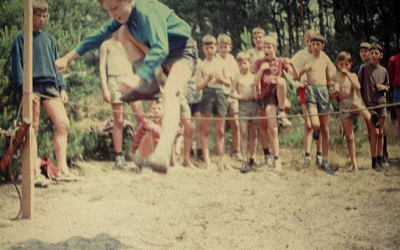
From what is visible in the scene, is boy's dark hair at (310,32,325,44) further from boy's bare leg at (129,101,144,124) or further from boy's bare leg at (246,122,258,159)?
boy's bare leg at (129,101,144,124)

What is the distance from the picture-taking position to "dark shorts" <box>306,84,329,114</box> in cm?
439

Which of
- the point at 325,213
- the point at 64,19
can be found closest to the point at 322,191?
the point at 325,213

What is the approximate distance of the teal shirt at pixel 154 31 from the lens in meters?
2.83

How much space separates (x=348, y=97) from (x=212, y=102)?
1095mm

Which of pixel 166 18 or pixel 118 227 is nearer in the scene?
pixel 166 18

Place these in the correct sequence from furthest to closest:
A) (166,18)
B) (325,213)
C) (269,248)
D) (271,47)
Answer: (271,47)
(325,213)
(269,248)
(166,18)

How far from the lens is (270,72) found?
14.6 feet

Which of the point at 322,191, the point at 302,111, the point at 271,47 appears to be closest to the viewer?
the point at 322,191

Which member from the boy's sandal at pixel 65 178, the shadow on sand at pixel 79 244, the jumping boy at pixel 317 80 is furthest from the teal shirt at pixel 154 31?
the jumping boy at pixel 317 80

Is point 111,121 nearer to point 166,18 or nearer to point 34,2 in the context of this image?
point 34,2

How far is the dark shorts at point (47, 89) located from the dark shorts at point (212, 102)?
3.96ft

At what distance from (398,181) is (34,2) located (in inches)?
113

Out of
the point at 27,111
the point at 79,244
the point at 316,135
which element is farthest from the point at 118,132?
the point at 316,135

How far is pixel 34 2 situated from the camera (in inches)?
145
